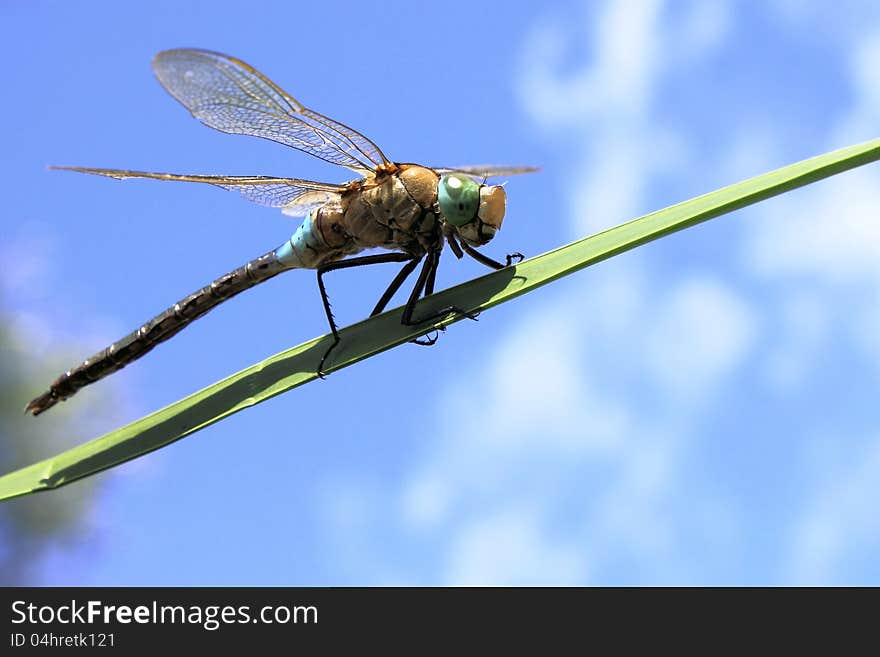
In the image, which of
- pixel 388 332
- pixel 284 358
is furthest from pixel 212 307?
pixel 388 332

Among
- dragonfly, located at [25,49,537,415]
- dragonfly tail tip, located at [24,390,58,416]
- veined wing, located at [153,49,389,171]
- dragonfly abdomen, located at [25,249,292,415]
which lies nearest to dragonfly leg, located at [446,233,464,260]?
dragonfly, located at [25,49,537,415]

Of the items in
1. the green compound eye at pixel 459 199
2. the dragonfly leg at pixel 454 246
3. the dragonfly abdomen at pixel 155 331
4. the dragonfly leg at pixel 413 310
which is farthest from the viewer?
the dragonfly abdomen at pixel 155 331

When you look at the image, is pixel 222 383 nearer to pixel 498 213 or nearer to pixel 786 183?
pixel 498 213

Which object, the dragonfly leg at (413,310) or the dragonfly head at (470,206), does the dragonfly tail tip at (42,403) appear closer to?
the dragonfly leg at (413,310)

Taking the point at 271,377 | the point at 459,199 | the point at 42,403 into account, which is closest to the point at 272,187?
the point at 459,199

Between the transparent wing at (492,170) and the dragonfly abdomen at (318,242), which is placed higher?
the dragonfly abdomen at (318,242)

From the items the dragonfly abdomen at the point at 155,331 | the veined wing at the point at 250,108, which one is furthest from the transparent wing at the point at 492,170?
the dragonfly abdomen at the point at 155,331
